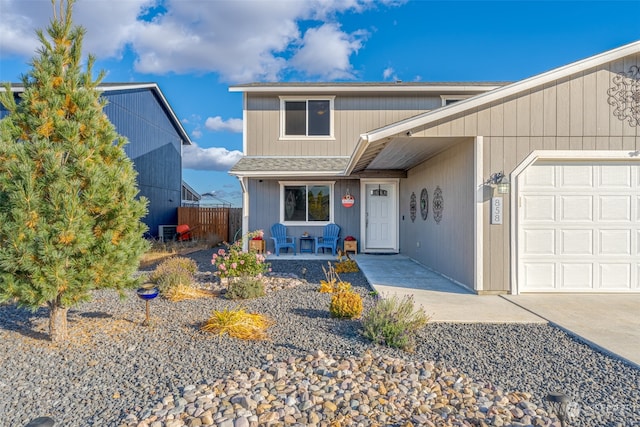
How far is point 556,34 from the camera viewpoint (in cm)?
995

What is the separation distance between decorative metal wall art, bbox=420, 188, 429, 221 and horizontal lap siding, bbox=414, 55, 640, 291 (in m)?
2.50

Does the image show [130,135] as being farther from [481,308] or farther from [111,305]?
[481,308]

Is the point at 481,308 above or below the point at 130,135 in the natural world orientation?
below

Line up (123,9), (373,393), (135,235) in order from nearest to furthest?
(373,393), (135,235), (123,9)

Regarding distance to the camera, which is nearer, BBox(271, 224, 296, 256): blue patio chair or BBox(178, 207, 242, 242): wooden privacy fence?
BBox(271, 224, 296, 256): blue patio chair

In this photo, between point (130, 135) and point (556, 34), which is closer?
point (556, 34)

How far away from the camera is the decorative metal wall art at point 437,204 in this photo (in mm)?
7203

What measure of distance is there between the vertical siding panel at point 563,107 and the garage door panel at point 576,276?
2.11m

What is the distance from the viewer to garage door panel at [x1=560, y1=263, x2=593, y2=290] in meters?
5.69

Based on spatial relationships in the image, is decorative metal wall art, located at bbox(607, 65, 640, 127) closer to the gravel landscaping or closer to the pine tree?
the gravel landscaping

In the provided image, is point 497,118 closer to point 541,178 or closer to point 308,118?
point 541,178

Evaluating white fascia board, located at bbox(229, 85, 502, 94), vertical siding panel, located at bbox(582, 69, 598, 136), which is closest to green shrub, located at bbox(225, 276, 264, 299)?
vertical siding panel, located at bbox(582, 69, 598, 136)

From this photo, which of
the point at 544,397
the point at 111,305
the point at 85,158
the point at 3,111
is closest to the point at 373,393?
the point at 544,397

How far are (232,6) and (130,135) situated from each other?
7296 mm
